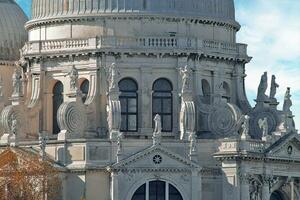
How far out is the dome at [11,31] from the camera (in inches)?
4710

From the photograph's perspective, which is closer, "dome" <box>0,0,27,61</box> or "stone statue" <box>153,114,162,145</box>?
"stone statue" <box>153,114,162,145</box>

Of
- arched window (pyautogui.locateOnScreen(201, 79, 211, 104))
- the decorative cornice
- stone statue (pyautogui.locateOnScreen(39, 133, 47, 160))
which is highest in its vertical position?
the decorative cornice

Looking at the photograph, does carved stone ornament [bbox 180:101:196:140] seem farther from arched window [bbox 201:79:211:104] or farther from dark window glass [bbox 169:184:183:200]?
dark window glass [bbox 169:184:183:200]

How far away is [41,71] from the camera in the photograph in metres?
114

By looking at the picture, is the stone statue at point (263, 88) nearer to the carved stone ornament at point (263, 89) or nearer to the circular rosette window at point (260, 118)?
Result: the carved stone ornament at point (263, 89)

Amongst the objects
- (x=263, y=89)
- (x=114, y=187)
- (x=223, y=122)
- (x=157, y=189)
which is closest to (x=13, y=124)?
(x=114, y=187)

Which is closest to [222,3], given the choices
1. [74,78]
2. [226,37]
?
[226,37]

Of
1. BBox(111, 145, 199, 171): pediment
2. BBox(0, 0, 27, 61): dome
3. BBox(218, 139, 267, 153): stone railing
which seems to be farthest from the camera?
BBox(0, 0, 27, 61): dome

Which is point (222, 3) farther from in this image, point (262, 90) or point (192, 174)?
point (192, 174)

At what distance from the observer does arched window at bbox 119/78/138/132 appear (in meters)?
113

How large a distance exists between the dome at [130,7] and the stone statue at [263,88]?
5.24 metres

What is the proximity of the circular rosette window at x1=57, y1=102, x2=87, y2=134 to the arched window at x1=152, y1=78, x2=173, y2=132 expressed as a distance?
5.05 metres

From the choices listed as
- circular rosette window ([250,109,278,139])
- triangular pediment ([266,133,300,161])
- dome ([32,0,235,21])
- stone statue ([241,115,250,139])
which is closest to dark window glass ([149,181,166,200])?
stone statue ([241,115,250,139])

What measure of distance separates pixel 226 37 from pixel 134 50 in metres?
7.08
